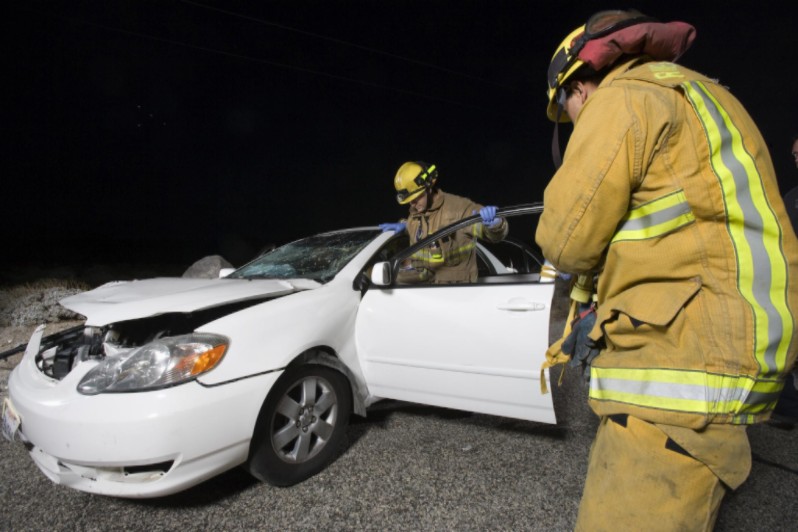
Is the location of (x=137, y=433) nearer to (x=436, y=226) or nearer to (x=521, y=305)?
(x=521, y=305)

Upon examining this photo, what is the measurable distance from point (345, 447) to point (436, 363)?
773mm

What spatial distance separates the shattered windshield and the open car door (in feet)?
1.22

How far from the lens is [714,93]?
1.02m

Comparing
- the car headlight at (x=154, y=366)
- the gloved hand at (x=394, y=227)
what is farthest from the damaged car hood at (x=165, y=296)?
the gloved hand at (x=394, y=227)

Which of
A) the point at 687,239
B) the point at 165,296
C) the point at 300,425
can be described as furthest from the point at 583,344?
the point at 165,296

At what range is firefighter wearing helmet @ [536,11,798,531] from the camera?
37.4 inches

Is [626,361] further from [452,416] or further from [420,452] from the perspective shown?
[452,416]

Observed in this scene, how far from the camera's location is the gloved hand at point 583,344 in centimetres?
120

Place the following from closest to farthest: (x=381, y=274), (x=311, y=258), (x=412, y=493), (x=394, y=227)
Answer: (x=412, y=493)
(x=381, y=274)
(x=311, y=258)
(x=394, y=227)

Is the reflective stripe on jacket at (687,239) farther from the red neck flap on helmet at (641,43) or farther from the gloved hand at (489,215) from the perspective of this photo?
the gloved hand at (489,215)

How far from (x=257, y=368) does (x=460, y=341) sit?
1.06 meters

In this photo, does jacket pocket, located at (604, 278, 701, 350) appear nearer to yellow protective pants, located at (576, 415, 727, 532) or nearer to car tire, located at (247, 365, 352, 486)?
yellow protective pants, located at (576, 415, 727, 532)

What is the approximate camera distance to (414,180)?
12.6 ft

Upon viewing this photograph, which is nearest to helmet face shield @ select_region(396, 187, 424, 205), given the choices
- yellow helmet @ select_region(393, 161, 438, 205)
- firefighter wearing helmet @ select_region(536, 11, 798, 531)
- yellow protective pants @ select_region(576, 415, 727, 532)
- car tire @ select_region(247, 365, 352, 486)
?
yellow helmet @ select_region(393, 161, 438, 205)
